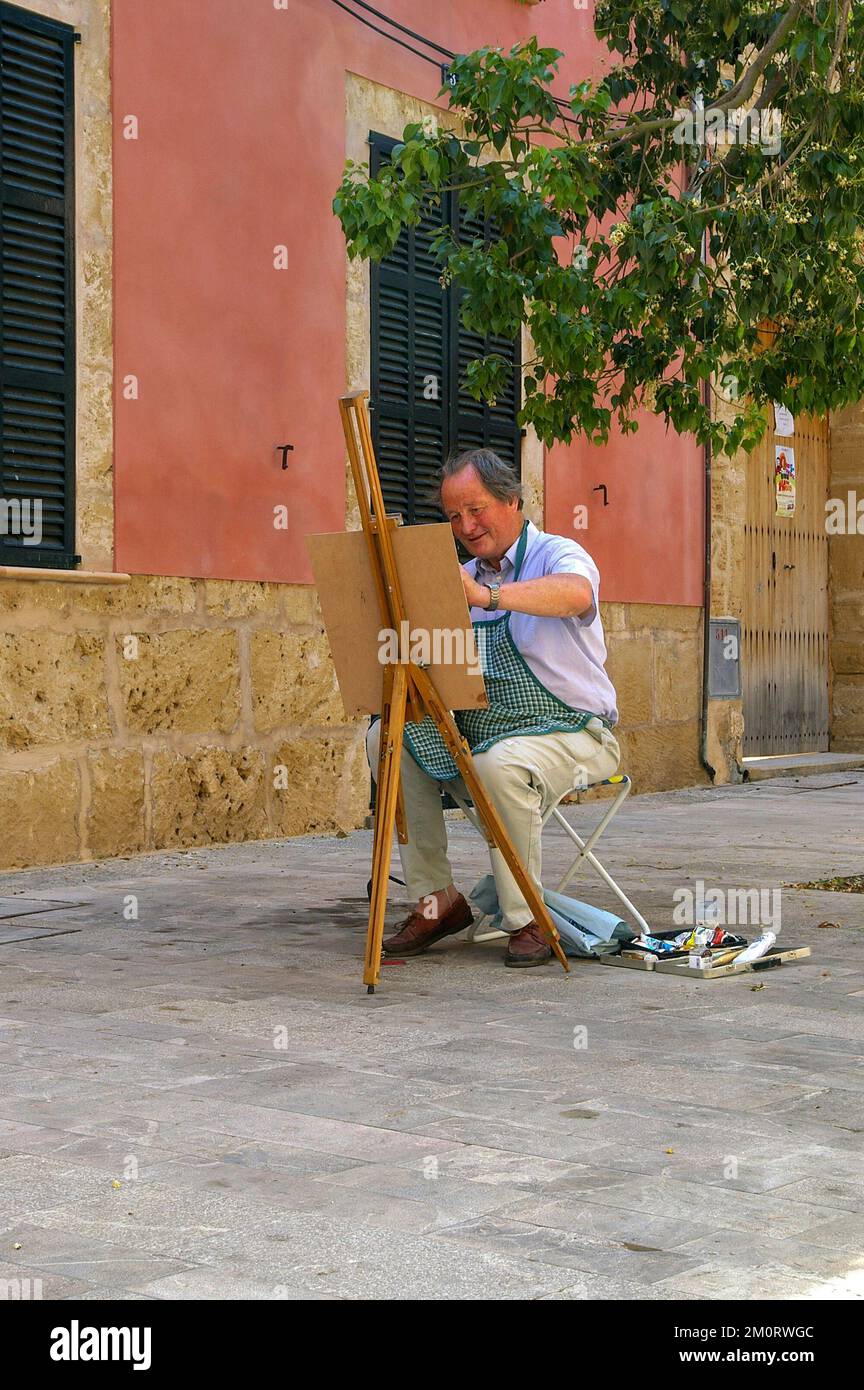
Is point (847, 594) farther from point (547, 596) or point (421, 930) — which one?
point (547, 596)

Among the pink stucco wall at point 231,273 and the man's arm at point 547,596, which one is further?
the pink stucco wall at point 231,273

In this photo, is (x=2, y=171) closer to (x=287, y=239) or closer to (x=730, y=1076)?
(x=287, y=239)

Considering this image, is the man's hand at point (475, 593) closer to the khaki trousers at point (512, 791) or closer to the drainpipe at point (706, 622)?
the khaki trousers at point (512, 791)

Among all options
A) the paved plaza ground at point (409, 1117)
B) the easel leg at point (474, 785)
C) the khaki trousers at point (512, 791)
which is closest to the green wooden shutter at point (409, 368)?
the paved plaza ground at point (409, 1117)

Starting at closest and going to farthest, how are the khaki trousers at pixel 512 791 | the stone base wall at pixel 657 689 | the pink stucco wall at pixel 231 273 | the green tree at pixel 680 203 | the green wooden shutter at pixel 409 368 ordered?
the khaki trousers at pixel 512 791 < the green tree at pixel 680 203 < the pink stucco wall at pixel 231 273 < the green wooden shutter at pixel 409 368 < the stone base wall at pixel 657 689

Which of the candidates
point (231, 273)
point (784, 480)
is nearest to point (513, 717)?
point (231, 273)

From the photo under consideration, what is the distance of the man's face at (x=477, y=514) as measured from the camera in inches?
223

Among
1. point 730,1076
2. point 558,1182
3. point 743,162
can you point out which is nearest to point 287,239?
point 743,162

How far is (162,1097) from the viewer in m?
3.97

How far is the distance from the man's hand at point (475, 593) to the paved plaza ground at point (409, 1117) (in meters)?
1.09

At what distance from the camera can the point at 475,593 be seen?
17.2ft

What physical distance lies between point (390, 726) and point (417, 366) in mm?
5693

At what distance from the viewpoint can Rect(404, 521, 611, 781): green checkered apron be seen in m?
5.72

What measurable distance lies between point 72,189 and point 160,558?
1700mm
